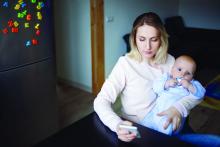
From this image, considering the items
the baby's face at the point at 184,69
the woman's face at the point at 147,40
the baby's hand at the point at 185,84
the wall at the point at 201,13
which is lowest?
the baby's hand at the point at 185,84

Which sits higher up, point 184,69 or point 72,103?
point 184,69

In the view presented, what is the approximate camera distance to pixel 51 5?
217cm

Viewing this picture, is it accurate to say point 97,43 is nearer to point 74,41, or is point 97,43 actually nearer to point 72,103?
point 74,41

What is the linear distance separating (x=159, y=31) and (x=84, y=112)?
1937 millimetres

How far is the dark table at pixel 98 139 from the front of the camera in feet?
3.53

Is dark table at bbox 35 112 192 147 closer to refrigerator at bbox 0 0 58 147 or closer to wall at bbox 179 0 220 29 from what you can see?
refrigerator at bbox 0 0 58 147

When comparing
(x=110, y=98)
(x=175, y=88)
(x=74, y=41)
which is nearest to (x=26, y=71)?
(x=110, y=98)

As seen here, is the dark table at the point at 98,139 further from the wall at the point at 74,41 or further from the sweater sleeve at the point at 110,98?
the wall at the point at 74,41

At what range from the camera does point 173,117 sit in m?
1.26

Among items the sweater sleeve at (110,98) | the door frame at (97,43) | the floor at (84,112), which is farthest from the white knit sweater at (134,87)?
the door frame at (97,43)

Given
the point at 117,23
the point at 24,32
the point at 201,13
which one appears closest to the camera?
the point at 24,32

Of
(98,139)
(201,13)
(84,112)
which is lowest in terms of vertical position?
(84,112)

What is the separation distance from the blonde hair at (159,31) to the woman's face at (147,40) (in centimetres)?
2

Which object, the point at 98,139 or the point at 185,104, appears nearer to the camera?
the point at 98,139
